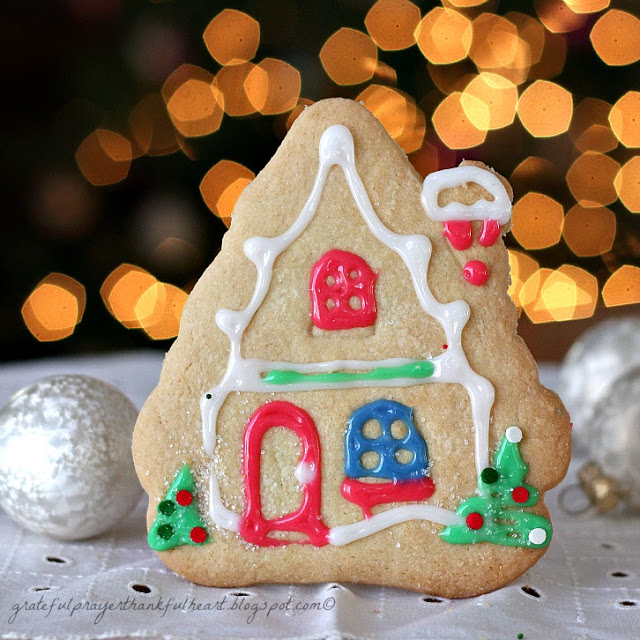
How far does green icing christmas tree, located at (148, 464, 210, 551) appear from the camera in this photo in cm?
95

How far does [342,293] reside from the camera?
37.3 inches

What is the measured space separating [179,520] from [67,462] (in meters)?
0.18

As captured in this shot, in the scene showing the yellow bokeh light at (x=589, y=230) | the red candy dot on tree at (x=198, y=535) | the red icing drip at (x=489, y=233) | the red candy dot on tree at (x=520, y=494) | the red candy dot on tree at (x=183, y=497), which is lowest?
the red candy dot on tree at (x=198, y=535)

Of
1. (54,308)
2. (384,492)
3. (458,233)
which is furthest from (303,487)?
(54,308)

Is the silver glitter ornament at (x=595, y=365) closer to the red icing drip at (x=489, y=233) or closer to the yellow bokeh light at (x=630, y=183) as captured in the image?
the red icing drip at (x=489, y=233)

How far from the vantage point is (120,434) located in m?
1.08

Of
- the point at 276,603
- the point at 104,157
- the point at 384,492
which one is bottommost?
the point at 276,603

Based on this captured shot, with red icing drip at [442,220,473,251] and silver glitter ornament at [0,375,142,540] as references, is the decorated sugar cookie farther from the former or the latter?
silver glitter ornament at [0,375,142,540]

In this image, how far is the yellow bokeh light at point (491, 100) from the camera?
237cm

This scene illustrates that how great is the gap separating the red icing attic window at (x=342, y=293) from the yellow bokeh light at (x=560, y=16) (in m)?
1.58

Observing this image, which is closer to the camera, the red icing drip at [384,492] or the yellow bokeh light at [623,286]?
the red icing drip at [384,492]

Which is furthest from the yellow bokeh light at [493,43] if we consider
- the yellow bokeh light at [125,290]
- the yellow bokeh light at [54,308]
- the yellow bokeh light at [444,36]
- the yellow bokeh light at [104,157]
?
the yellow bokeh light at [54,308]

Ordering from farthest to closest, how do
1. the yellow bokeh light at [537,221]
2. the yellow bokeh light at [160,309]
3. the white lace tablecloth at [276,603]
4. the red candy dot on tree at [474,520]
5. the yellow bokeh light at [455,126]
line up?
the yellow bokeh light at [160,309], the yellow bokeh light at [537,221], the yellow bokeh light at [455,126], the red candy dot on tree at [474,520], the white lace tablecloth at [276,603]

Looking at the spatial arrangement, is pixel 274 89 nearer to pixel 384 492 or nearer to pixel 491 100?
pixel 491 100
